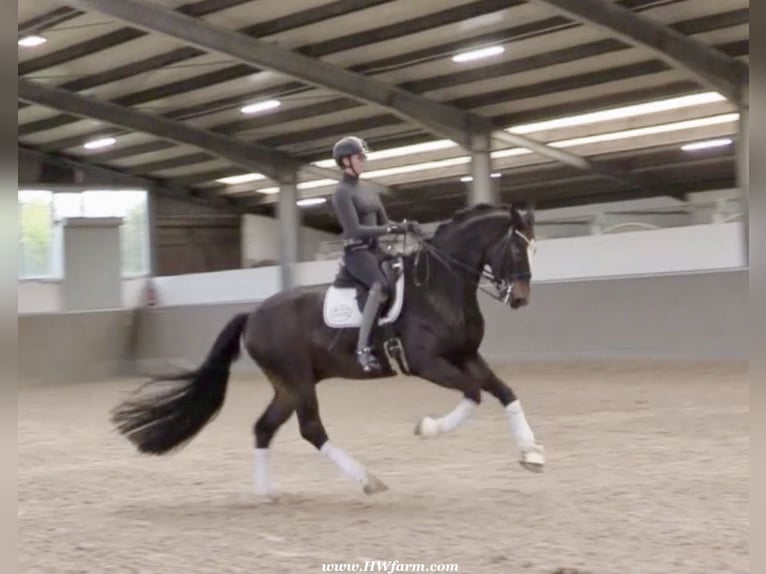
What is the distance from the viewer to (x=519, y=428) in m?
5.60

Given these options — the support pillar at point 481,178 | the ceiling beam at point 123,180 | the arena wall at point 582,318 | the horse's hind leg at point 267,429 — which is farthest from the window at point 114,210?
the horse's hind leg at point 267,429

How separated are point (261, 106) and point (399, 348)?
15.8 m

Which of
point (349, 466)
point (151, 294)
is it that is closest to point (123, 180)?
point (151, 294)

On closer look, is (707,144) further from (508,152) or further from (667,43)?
(667,43)

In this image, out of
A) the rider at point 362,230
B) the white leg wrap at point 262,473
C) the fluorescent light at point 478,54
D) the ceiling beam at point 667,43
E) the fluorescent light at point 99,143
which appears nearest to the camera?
the rider at point 362,230

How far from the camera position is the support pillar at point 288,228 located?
21.4 metres

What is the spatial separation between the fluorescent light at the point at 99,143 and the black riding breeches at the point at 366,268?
67.3 ft

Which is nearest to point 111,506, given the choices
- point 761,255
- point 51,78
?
point 761,255

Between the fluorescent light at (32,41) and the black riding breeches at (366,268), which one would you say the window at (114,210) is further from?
the black riding breeches at (366,268)

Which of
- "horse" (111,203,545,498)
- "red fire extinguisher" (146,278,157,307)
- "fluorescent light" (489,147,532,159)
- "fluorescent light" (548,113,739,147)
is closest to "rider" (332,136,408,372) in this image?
"horse" (111,203,545,498)

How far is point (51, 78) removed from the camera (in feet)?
67.1

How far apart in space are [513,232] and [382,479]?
1.71m

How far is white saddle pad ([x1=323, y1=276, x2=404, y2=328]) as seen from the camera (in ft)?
19.2

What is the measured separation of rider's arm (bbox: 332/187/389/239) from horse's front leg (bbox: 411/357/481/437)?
0.72m
